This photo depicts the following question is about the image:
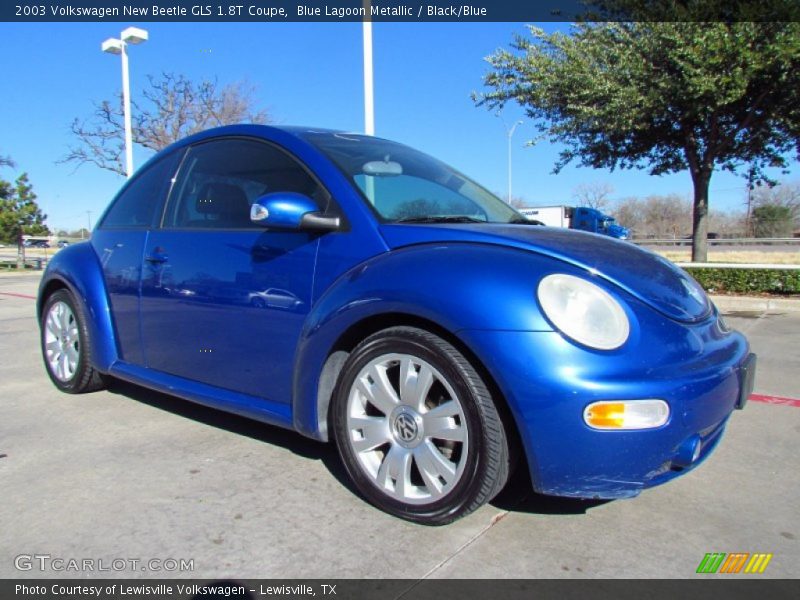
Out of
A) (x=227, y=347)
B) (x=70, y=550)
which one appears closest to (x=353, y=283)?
(x=227, y=347)

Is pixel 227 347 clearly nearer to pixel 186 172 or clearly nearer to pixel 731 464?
pixel 186 172

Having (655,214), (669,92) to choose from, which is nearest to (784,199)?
(655,214)

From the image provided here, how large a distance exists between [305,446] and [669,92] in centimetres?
1021

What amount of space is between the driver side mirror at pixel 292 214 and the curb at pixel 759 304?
8.19 meters

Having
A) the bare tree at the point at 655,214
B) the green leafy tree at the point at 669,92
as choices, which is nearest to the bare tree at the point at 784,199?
the bare tree at the point at 655,214

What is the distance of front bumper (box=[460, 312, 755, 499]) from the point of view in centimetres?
192

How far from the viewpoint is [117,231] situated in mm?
3729

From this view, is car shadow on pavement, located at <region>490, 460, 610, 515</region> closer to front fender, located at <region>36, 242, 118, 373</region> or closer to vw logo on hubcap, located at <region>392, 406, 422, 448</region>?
vw logo on hubcap, located at <region>392, 406, 422, 448</region>

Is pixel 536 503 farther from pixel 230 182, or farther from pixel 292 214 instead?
pixel 230 182

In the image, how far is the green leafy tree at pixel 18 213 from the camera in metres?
21.0

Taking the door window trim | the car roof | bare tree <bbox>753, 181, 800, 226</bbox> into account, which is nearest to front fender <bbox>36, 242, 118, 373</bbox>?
the door window trim

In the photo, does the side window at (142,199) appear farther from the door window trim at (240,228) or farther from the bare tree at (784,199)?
the bare tree at (784,199)

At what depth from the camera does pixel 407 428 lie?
2285 mm

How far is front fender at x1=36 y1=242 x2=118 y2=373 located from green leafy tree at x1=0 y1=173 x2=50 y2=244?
2055 centimetres
